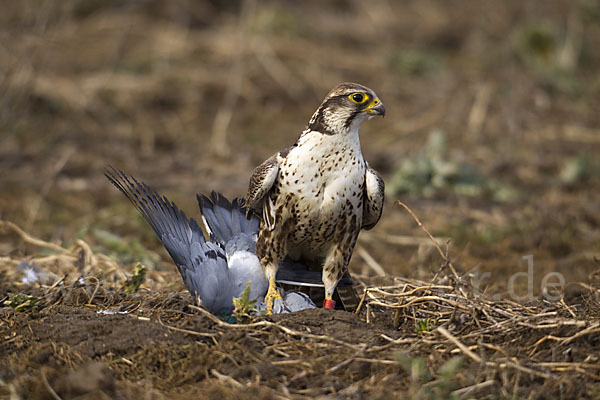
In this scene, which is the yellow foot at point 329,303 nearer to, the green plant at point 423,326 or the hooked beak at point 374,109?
the green plant at point 423,326

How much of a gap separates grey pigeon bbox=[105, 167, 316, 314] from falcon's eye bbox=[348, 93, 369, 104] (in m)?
1.02

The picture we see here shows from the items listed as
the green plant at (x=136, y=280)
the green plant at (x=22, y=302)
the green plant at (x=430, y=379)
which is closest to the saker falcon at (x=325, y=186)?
the green plant at (x=136, y=280)

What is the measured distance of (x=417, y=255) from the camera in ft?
18.9

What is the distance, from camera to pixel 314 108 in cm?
1019

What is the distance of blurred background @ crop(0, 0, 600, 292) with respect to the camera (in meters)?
6.37

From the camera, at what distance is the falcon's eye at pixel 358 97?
3.70 m

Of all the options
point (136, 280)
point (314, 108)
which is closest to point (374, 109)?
point (136, 280)

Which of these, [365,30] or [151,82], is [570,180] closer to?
[151,82]

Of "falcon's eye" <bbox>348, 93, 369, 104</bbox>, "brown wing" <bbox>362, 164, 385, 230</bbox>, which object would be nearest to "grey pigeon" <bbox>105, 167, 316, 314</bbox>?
"brown wing" <bbox>362, 164, 385, 230</bbox>

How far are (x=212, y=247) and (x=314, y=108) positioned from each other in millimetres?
6423

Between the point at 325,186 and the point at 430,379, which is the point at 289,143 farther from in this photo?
the point at 430,379

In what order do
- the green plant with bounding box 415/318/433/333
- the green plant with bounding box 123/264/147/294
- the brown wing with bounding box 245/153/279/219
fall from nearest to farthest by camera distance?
the green plant with bounding box 415/318/433/333 → the brown wing with bounding box 245/153/279/219 → the green plant with bounding box 123/264/147/294

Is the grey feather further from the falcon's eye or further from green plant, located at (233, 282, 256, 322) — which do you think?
the falcon's eye

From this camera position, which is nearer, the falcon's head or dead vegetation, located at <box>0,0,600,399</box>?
dead vegetation, located at <box>0,0,600,399</box>
